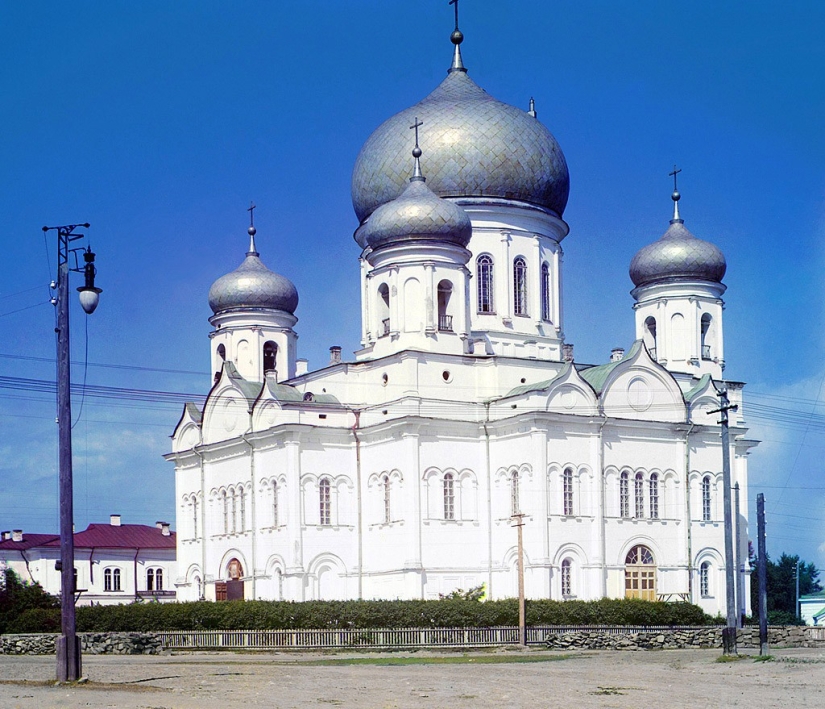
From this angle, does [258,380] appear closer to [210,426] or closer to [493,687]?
[210,426]

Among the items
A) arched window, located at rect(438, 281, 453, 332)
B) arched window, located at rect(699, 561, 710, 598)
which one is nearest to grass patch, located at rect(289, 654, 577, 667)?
arched window, located at rect(699, 561, 710, 598)

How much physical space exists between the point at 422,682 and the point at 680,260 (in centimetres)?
3307

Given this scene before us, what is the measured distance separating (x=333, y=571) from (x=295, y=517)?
2.32 m

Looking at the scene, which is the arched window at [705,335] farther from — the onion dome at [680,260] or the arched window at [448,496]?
the arched window at [448,496]

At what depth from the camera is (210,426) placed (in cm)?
5425

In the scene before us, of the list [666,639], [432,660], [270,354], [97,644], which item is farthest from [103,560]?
[432,660]

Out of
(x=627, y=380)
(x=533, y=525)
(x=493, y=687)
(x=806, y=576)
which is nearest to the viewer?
(x=493, y=687)

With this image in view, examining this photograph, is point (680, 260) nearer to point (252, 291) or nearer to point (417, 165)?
point (417, 165)

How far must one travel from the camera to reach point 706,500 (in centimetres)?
5159

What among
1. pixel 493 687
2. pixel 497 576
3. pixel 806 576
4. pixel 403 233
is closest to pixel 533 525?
pixel 497 576

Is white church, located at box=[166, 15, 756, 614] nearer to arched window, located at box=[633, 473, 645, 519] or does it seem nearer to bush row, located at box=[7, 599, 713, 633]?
arched window, located at box=[633, 473, 645, 519]

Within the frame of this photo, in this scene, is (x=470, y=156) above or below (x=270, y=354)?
above

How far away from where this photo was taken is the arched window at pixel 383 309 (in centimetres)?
5078

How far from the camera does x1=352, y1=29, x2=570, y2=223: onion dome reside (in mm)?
52750
